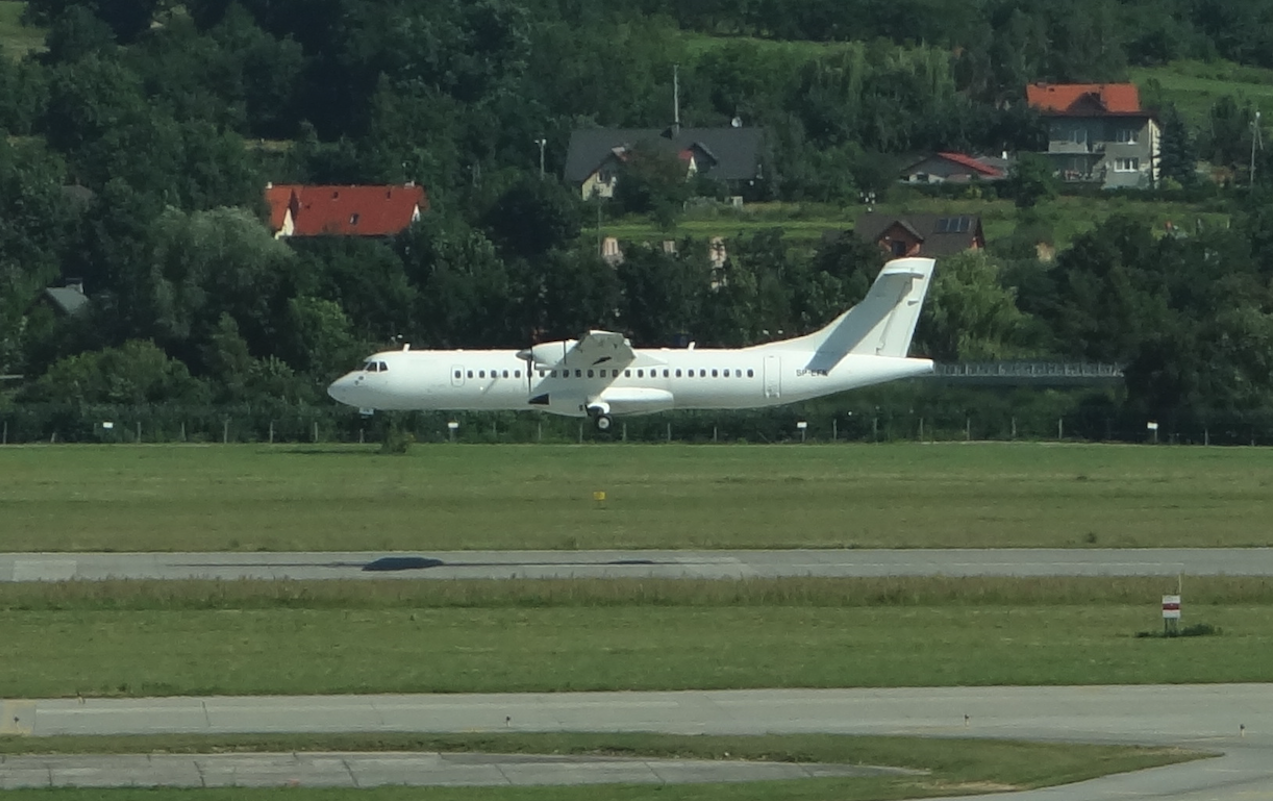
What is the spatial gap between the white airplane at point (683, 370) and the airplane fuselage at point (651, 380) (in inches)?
1.1

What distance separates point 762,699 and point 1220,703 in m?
5.46

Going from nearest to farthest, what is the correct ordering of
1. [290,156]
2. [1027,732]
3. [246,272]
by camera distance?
[1027,732] → [246,272] → [290,156]

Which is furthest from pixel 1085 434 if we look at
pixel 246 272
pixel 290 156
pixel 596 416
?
pixel 290 156

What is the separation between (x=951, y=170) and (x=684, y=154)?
19.6 meters

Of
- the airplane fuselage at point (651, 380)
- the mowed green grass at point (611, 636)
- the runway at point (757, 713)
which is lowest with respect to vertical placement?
the runway at point (757, 713)

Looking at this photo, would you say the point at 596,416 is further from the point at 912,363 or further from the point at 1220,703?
the point at 1220,703

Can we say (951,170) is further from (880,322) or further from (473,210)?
(880,322)

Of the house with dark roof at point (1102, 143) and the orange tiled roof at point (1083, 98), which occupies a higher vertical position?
the orange tiled roof at point (1083, 98)

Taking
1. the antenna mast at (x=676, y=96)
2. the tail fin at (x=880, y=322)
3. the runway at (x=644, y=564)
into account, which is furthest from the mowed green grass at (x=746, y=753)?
the antenna mast at (x=676, y=96)

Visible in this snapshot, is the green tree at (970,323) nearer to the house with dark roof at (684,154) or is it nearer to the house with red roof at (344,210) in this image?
the house with red roof at (344,210)

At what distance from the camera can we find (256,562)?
43.8 metres

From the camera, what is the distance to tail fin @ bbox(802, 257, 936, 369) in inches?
2454

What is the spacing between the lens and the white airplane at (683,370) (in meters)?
60.4

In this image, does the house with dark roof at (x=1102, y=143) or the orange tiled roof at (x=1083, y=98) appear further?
the orange tiled roof at (x=1083, y=98)
